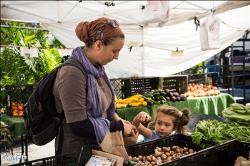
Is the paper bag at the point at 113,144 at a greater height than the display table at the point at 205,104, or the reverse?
the paper bag at the point at 113,144

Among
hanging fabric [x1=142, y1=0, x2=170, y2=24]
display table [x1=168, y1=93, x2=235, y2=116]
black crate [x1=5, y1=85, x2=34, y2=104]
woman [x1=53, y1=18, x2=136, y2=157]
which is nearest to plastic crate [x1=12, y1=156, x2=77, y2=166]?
woman [x1=53, y1=18, x2=136, y2=157]

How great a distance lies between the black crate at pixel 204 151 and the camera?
2.07 meters

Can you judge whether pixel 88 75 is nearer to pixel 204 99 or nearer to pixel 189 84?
pixel 204 99

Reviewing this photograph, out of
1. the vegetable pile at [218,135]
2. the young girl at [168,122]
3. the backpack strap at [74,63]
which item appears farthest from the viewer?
the young girl at [168,122]

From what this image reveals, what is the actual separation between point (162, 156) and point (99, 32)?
1026 mm

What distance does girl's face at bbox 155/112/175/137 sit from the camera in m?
3.15

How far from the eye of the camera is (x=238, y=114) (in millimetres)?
2861

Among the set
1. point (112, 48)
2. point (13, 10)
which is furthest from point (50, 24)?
point (112, 48)

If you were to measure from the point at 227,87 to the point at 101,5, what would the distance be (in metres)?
4.07

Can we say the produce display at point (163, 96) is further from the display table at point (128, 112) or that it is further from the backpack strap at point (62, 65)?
the backpack strap at point (62, 65)

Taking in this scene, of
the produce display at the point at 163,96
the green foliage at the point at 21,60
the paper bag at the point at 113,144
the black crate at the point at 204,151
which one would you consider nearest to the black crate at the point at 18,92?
the produce display at the point at 163,96

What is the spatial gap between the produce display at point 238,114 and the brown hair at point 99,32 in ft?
4.74

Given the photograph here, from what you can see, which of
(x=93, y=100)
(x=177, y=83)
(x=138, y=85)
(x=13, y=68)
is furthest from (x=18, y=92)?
(x=93, y=100)

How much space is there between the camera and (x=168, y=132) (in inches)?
124
